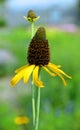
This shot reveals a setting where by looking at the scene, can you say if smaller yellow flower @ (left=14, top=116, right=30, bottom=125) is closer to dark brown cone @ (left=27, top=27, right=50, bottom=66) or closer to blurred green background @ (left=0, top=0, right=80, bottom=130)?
blurred green background @ (left=0, top=0, right=80, bottom=130)

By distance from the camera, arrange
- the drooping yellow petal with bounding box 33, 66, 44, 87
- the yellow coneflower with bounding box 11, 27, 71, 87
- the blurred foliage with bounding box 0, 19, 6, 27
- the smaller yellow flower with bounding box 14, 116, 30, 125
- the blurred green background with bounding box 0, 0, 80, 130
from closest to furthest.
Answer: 1. the drooping yellow petal with bounding box 33, 66, 44, 87
2. the yellow coneflower with bounding box 11, 27, 71, 87
3. the smaller yellow flower with bounding box 14, 116, 30, 125
4. the blurred green background with bounding box 0, 0, 80, 130
5. the blurred foliage with bounding box 0, 19, 6, 27

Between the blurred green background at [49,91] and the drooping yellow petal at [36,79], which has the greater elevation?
the drooping yellow petal at [36,79]

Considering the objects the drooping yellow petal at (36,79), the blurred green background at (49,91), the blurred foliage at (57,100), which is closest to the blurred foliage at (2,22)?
the blurred green background at (49,91)

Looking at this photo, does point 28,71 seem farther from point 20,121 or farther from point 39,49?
point 20,121

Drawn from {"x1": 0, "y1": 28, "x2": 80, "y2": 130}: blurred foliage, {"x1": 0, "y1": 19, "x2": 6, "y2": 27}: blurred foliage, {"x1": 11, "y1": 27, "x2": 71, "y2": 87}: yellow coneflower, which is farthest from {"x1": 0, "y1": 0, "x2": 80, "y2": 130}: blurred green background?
{"x1": 0, "y1": 19, "x2": 6, "y2": 27}: blurred foliage

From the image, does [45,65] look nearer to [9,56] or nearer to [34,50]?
[34,50]

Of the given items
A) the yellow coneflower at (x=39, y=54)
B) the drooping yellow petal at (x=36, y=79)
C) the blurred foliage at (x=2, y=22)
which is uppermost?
the yellow coneflower at (x=39, y=54)

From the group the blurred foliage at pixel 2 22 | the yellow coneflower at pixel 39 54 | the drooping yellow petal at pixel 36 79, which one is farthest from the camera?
the blurred foliage at pixel 2 22

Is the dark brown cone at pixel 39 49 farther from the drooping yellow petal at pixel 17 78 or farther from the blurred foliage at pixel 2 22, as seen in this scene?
the blurred foliage at pixel 2 22
